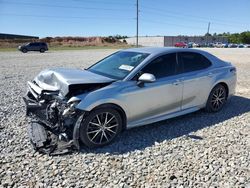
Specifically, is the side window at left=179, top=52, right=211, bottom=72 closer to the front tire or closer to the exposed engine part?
the front tire

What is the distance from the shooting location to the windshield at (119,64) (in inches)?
178

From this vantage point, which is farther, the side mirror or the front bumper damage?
the side mirror

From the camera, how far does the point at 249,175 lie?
3.26 meters

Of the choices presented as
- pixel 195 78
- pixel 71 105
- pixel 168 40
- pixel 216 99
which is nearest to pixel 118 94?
pixel 71 105

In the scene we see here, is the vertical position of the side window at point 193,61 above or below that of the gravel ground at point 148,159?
above

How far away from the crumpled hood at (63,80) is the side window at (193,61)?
1724 millimetres

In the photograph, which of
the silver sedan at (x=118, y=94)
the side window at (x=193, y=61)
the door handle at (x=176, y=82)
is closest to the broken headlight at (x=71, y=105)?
the silver sedan at (x=118, y=94)

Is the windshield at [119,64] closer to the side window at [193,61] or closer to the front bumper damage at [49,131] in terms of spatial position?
the side window at [193,61]

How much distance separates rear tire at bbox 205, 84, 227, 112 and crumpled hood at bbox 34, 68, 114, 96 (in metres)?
2.57

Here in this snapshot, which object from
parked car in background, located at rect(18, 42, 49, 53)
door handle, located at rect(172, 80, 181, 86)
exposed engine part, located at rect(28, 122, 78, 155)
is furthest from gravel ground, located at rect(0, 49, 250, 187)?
parked car in background, located at rect(18, 42, 49, 53)

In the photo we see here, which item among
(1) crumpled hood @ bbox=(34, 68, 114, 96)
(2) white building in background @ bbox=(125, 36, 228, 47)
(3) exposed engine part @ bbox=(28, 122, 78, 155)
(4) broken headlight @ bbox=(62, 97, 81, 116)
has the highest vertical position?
(1) crumpled hood @ bbox=(34, 68, 114, 96)

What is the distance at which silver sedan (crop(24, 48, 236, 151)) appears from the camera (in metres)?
3.88

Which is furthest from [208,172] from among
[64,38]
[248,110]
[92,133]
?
[64,38]

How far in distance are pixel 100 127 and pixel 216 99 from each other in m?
3.05
